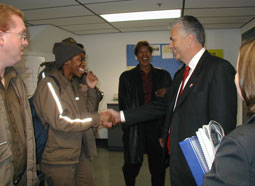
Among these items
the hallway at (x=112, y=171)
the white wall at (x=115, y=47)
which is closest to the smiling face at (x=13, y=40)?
the hallway at (x=112, y=171)

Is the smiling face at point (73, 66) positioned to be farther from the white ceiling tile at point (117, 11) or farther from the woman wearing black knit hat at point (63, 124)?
the white ceiling tile at point (117, 11)

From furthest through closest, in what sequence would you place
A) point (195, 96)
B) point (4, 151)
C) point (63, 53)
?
point (63, 53)
point (195, 96)
point (4, 151)

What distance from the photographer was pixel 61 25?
395 cm

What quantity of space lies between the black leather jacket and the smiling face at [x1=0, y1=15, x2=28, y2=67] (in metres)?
1.50

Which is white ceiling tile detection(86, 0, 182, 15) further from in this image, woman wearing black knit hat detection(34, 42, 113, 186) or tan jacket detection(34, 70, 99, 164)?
tan jacket detection(34, 70, 99, 164)

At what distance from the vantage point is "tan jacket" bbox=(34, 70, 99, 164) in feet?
5.11

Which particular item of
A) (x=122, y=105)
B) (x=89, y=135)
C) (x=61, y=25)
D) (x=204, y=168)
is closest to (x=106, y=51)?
(x=61, y=25)

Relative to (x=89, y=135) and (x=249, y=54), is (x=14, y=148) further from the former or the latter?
(x=249, y=54)

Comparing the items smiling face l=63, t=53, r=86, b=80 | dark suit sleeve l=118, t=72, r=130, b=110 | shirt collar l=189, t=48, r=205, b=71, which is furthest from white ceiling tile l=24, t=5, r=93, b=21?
shirt collar l=189, t=48, r=205, b=71

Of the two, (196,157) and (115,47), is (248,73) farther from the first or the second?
(115,47)

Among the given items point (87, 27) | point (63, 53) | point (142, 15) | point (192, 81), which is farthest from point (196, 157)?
point (87, 27)

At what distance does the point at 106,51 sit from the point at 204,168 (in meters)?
4.25

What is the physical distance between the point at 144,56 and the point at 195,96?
1.41 meters

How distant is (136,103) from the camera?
2.58 metres
